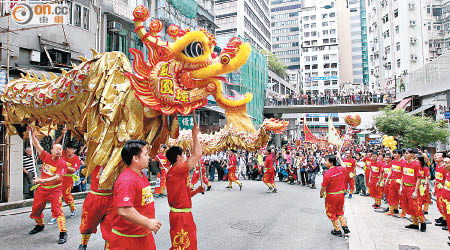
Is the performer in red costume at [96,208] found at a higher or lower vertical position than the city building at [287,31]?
lower

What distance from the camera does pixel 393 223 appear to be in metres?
6.88

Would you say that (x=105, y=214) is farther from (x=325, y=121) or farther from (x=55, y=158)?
(x=325, y=121)

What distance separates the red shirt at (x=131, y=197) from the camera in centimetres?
269

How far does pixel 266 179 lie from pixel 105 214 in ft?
26.2

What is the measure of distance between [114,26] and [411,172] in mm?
12518

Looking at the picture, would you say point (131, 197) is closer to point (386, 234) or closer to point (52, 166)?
point (52, 166)

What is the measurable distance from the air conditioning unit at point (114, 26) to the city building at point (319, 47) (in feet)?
189

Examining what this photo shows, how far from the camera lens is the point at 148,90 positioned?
13.1 ft

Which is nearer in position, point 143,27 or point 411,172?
point 143,27

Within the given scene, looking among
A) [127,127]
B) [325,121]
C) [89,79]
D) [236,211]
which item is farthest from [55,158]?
[325,121]

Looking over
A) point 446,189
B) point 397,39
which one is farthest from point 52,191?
point 397,39

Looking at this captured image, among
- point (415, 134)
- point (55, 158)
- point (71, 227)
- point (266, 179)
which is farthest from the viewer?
point (415, 134)

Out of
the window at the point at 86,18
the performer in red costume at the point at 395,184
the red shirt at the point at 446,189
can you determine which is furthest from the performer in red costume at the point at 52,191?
the window at the point at 86,18

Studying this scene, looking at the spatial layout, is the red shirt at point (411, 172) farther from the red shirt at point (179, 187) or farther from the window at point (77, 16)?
the window at point (77, 16)
